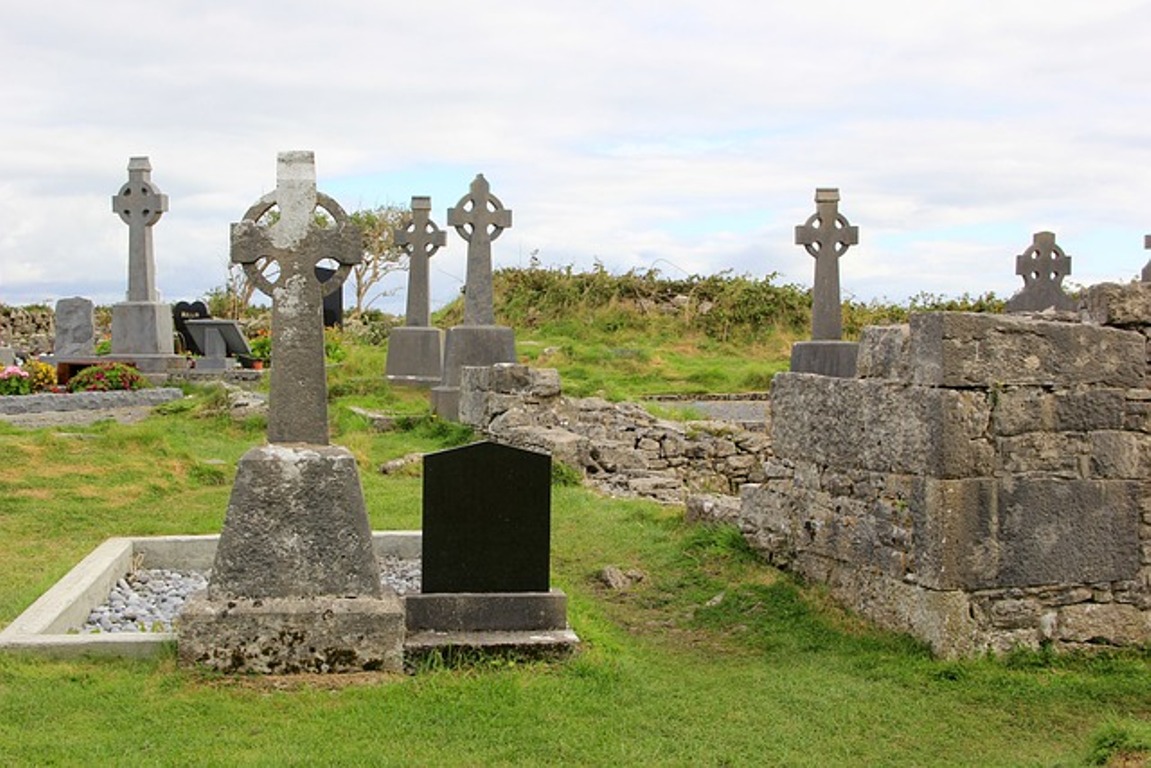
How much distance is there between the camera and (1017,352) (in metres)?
7.45

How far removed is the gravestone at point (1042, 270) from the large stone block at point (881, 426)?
15.8m

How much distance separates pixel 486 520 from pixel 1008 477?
3051 millimetres

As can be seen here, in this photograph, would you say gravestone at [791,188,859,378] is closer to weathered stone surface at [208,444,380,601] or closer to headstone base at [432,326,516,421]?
headstone base at [432,326,516,421]

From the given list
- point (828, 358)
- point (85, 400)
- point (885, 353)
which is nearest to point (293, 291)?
point (885, 353)

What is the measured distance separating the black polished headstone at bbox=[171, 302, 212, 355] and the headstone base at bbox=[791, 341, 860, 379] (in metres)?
13.2

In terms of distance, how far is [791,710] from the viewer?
6512 millimetres

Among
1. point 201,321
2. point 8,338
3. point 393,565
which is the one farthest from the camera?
point 8,338

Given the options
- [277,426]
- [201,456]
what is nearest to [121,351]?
[201,456]

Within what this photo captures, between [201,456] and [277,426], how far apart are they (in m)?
7.97

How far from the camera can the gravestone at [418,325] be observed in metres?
21.7

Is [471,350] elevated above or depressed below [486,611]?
above

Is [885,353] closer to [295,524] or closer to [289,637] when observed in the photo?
[295,524]

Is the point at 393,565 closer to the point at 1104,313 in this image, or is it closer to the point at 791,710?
the point at 791,710

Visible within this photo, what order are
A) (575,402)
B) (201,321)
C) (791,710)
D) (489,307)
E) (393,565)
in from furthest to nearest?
(201,321) < (489,307) < (575,402) < (393,565) < (791,710)
